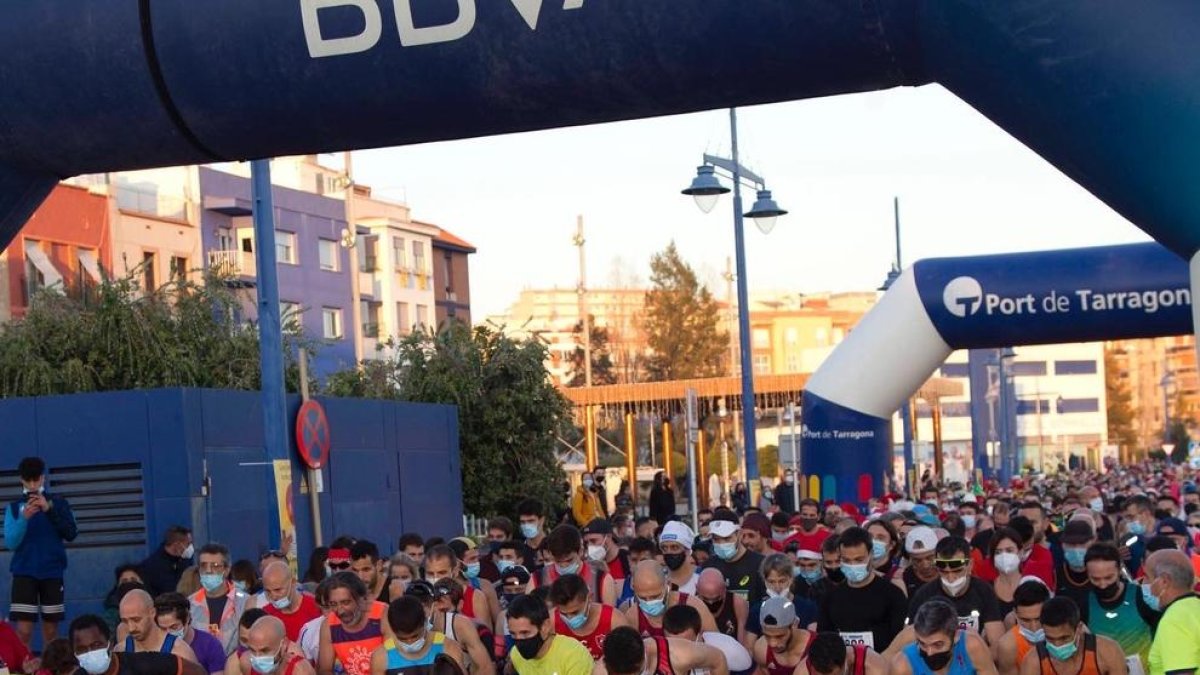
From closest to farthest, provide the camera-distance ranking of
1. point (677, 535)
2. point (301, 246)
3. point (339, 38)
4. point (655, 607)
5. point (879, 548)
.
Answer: point (339, 38) < point (655, 607) < point (677, 535) < point (879, 548) < point (301, 246)

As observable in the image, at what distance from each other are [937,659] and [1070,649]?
615 millimetres

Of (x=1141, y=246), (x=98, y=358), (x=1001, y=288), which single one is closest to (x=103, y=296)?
(x=98, y=358)

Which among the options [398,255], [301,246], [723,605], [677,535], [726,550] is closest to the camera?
[723,605]

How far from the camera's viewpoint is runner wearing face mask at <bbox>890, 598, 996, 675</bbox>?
8.77 metres

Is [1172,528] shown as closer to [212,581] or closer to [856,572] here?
[856,572]

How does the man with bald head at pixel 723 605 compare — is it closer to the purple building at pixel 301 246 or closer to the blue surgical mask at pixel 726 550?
the blue surgical mask at pixel 726 550

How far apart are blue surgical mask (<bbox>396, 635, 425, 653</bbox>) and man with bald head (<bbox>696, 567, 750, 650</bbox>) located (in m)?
2.24

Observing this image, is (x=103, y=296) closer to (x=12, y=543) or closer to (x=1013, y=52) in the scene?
(x=12, y=543)

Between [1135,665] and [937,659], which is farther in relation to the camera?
[1135,665]

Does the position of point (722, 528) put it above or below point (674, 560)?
above

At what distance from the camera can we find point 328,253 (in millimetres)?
67500

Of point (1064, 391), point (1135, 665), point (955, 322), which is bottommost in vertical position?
point (1064, 391)

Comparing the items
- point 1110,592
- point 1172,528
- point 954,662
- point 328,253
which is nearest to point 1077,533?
point 1110,592

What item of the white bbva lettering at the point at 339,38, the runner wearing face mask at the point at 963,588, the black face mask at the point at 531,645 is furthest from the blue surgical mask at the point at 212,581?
the white bbva lettering at the point at 339,38
